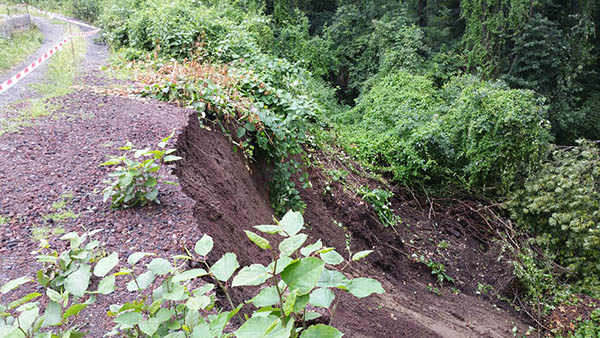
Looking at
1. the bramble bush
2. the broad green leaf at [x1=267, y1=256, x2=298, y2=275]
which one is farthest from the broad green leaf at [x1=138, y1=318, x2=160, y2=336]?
the bramble bush

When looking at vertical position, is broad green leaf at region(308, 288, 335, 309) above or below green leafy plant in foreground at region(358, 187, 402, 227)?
above

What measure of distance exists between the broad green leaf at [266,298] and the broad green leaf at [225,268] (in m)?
0.17

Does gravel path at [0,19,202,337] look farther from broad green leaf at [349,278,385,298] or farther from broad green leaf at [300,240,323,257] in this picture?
broad green leaf at [349,278,385,298]

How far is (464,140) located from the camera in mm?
7398

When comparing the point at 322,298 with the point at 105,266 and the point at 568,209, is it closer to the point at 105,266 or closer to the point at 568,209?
the point at 105,266

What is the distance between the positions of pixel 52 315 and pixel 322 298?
984 millimetres

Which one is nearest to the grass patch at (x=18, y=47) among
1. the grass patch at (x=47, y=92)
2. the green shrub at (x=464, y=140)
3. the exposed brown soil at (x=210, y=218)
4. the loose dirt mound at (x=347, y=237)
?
the grass patch at (x=47, y=92)

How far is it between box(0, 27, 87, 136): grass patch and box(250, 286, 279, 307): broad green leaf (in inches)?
164

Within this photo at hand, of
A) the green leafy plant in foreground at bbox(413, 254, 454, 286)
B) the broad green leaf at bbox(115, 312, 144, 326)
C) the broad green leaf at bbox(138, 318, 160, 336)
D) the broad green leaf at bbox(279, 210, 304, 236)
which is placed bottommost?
the green leafy plant in foreground at bbox(413, 254, 454, 286)

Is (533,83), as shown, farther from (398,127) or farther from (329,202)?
(329,202)

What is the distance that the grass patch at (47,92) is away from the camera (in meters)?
4.58

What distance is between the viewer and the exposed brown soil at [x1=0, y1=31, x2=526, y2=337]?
2869mm

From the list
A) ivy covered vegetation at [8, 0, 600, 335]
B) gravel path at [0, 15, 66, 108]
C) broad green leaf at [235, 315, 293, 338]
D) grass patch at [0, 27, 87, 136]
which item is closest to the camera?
broad green leaf at [235, 315, 293, 338]

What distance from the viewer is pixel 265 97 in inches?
210
